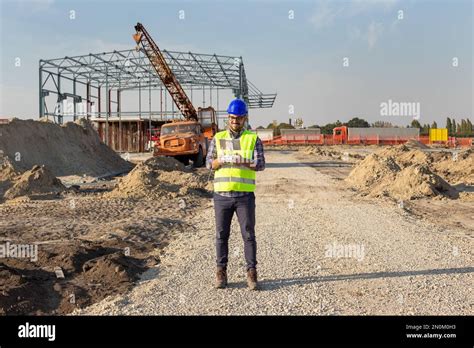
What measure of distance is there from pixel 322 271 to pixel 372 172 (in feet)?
37.9

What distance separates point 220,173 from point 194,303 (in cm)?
141

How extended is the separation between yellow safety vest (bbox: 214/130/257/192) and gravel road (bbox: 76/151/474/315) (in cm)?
110

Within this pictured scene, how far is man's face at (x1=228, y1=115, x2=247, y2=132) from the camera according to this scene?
5.06 meters

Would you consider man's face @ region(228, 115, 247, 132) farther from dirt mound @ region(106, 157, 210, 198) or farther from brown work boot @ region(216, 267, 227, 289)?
dirt mound @ region(106, 157, 210, 198)

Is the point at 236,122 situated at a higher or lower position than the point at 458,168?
higher

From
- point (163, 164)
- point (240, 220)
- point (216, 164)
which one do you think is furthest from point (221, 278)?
point (163, 164)

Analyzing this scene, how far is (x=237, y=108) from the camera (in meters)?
5.04

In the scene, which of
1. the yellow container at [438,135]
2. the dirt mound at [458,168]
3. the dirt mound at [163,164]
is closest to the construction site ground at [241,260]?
the dirt mound at [163,164]

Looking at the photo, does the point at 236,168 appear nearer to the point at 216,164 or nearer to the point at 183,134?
the point at 216,164

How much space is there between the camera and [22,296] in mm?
4758

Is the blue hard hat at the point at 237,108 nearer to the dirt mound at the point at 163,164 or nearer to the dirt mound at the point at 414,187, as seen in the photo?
the dirt mound at the point at 414,187

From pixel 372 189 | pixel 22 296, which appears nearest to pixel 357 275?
pixel 22 296

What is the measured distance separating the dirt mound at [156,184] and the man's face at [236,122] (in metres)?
8.29

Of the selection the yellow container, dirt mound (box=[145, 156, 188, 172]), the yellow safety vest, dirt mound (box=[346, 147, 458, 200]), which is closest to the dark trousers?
the yellow safety vest
